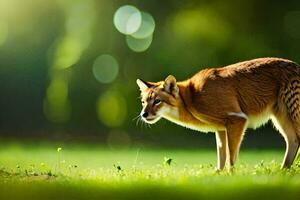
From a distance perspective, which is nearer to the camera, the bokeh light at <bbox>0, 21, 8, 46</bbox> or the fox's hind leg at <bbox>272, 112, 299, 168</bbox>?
the fox's hind leg at <bbox>272, 112, 299, 168</bbox>

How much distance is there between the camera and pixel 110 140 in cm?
494

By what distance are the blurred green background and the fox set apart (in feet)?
1.37

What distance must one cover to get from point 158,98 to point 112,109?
1.04 meters

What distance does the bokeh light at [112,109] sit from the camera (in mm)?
4891

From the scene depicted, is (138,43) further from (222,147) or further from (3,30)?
(222,147)

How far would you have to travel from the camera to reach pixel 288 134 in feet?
13.5

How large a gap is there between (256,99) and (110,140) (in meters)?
Answer: 1.14

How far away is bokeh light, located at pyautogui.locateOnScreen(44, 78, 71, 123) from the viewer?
485 cm

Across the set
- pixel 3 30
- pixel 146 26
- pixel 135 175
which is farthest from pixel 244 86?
pixel 3 30

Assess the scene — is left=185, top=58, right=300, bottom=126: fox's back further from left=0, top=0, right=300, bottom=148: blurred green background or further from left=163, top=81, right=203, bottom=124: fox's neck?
left=0, top=0, right=300, bottom=148: blurred green background

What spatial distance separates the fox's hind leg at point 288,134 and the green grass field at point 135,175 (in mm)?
54

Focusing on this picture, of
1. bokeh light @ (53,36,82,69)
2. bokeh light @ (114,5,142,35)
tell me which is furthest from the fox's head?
bokeh light @ (53,36,82,69)

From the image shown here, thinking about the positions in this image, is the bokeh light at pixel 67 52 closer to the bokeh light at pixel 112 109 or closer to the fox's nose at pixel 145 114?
the bokeh light at pixel 112 109

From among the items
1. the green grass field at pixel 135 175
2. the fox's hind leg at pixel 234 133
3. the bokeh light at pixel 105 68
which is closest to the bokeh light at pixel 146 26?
the bokeh light at pixel 105 68
